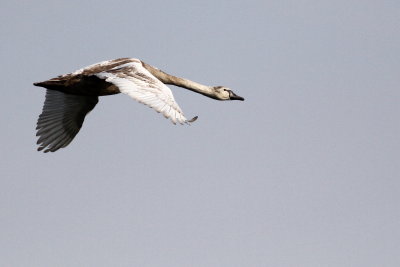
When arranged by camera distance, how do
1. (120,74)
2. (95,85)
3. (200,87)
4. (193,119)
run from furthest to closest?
1. (200,87)
2. (95,85)
3. (120,74)
4. (193,119)

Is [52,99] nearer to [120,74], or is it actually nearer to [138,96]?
[120,74]

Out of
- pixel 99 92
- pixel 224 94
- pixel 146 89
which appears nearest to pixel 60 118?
pixel 99 92

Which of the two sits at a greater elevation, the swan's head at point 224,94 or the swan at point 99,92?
the swan's head at point 224,94

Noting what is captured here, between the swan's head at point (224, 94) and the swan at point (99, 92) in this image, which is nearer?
the swan at point (99, 92)

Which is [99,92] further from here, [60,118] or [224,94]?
[224,94]

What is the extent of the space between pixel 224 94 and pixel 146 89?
6.90 m

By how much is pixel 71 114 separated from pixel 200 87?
376 cm

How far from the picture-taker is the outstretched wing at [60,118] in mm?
23703

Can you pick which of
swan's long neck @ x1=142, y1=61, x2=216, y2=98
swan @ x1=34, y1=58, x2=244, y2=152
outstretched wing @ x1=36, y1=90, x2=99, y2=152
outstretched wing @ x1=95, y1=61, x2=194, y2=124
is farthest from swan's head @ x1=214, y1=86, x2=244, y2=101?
outstretched wing @ x1=95, y1=61, x2=194, y2=124

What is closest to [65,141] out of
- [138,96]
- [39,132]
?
[39,132]

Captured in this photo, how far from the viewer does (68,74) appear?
21594 millimetres

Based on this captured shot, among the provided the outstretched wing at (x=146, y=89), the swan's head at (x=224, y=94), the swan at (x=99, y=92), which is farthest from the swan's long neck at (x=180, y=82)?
the outstretched wing at (x=146, y=89)

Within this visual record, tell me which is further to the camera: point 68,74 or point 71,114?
point 71,114

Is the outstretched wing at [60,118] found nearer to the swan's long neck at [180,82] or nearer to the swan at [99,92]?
the swan at [99,92]
